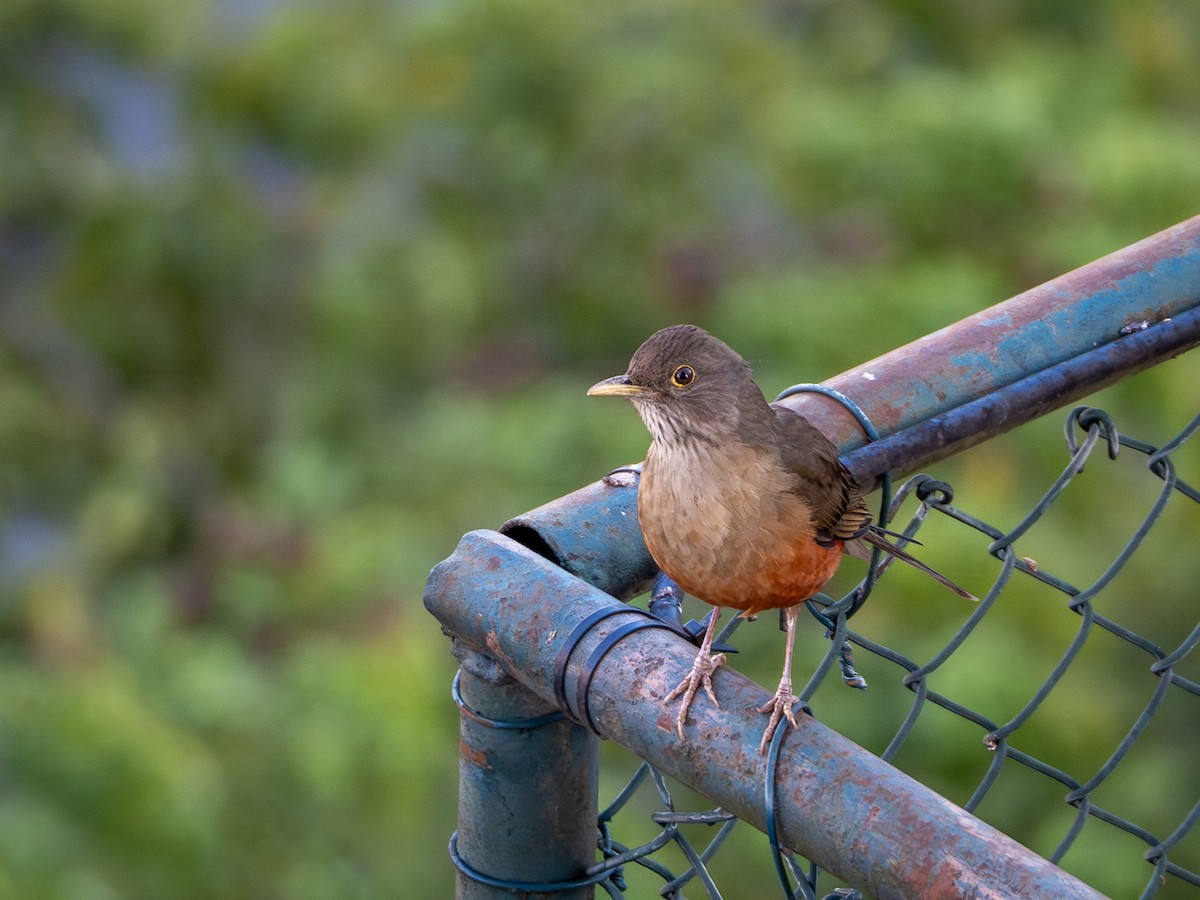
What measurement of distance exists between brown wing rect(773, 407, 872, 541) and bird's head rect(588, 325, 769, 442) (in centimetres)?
13

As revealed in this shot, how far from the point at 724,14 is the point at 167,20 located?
294 centimetres

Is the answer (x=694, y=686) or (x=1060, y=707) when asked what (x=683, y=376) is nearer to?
(x=694, y=686)

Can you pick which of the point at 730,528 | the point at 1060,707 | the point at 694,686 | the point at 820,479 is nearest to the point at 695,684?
the point at 694,686

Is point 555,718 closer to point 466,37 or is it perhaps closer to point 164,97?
point 466,37

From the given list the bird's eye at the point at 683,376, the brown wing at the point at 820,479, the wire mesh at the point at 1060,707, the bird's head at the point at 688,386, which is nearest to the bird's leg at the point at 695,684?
the wire mesh at the point at 1060,707

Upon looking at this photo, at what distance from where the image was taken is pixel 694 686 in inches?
56.8

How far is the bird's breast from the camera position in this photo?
5.94 feet

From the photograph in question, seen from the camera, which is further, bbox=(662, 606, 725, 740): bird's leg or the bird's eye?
the bird's eye

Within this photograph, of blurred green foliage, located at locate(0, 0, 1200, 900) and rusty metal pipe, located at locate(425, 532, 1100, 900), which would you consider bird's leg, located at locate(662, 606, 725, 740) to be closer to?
rusty metal pipe, located at locate(425, 532, 1100, 900)

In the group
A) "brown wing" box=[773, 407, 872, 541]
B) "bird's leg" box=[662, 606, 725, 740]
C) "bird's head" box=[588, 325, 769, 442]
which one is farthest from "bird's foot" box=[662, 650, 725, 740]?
"bird's head" box=[588, 325, 769, 442]

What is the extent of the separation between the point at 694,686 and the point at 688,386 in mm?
956

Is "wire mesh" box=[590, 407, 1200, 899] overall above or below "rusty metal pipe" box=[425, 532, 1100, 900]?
above

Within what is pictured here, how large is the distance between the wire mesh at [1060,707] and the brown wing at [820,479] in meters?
0.06

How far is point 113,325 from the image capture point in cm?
797
